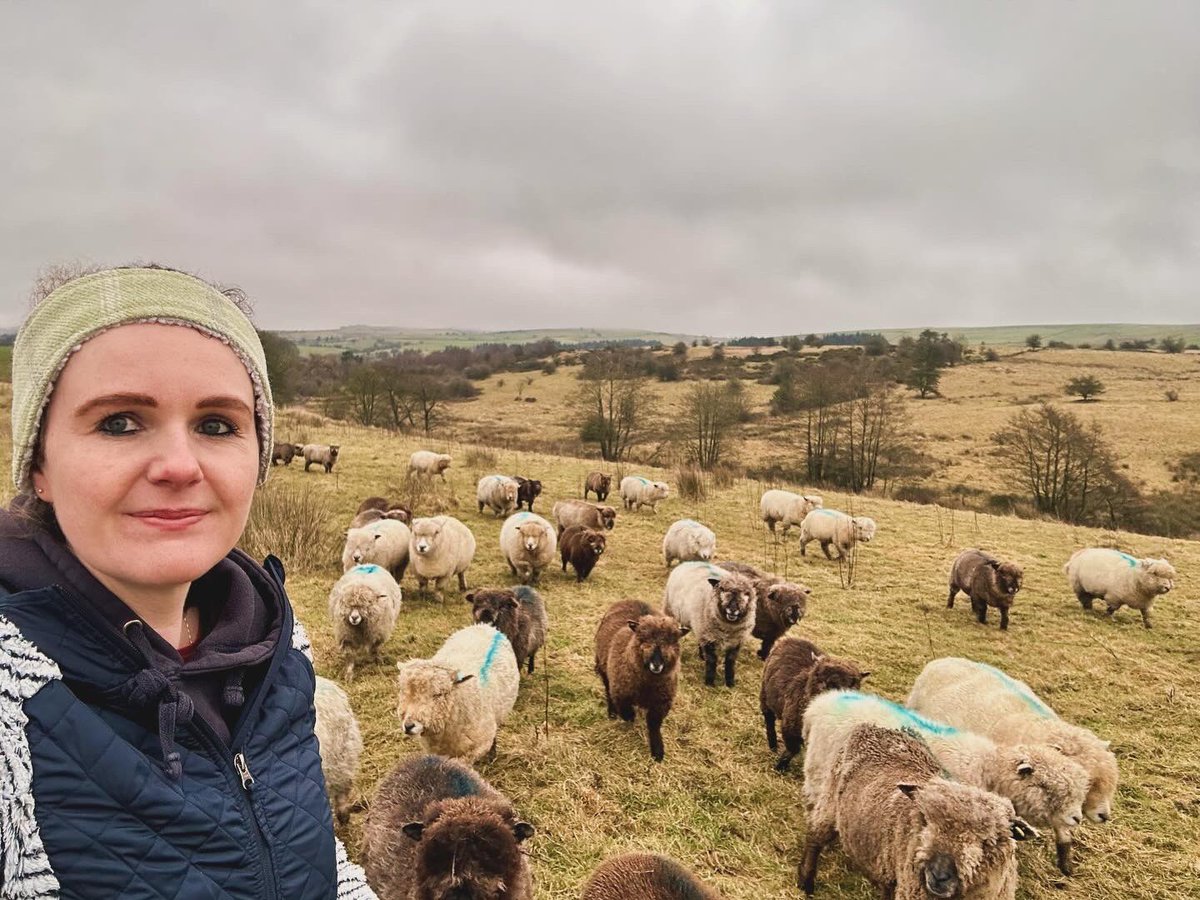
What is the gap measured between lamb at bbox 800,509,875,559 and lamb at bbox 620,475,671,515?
489 cm

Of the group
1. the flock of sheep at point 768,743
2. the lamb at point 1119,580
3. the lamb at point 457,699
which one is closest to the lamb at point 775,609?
the flock of sheep at point 768,743

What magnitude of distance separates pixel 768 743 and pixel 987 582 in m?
6.42

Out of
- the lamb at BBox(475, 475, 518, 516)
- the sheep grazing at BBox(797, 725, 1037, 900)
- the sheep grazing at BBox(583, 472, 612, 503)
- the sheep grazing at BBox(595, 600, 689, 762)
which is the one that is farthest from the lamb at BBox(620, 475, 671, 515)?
the sheep grazing at BBox(797, 725, 1037, 900)

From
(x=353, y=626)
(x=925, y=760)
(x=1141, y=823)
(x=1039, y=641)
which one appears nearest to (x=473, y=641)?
(x=353, y=626)

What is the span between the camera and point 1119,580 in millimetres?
11133

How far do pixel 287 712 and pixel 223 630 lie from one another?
28 cm

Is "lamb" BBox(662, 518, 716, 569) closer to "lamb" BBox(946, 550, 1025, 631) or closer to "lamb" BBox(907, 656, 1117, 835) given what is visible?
"lamb" BBox(946, 550, 1025, 631)

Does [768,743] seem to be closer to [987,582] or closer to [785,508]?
[987,582]

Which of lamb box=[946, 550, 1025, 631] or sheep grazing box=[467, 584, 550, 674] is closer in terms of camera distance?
sheep grazing box=[467, 584, 550, 674]

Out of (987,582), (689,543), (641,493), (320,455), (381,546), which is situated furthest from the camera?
(320,455)

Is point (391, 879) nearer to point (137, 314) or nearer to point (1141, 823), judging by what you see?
point (137, 314)

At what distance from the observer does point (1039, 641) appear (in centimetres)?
1009

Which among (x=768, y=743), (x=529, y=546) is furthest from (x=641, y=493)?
(x=768, y=743)

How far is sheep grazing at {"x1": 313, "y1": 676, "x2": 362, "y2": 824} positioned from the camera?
477 cm
